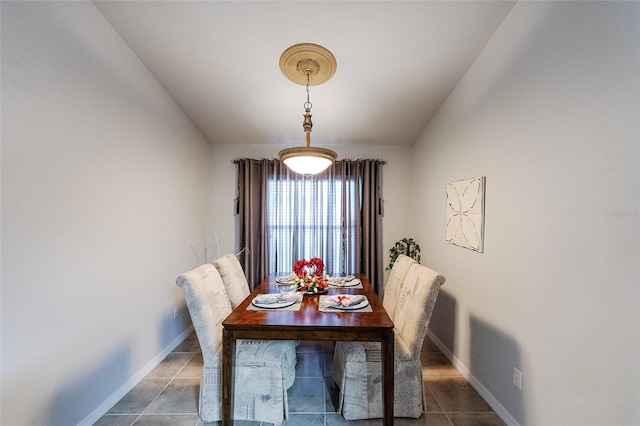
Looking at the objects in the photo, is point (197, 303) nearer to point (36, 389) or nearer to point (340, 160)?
point (36, 389)

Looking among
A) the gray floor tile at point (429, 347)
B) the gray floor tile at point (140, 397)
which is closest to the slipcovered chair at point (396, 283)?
the gray floor tile at point (429, 347)

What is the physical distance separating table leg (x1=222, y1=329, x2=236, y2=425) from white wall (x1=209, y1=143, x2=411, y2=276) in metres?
2.52

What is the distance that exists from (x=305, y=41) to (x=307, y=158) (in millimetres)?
822

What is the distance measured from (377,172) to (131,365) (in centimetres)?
345

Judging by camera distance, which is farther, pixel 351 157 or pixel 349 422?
pixel 351 157

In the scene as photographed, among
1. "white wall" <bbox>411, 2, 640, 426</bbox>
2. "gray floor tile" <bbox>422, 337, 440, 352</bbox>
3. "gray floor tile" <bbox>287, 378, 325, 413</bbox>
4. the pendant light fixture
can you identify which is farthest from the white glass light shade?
"gray floor tile" <bbox>422, 337, 440, 352</bbox>

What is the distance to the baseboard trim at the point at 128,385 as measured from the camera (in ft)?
5.56

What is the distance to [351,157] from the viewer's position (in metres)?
3.97

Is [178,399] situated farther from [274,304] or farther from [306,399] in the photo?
[274,304]

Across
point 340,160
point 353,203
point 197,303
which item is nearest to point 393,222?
point 353,203

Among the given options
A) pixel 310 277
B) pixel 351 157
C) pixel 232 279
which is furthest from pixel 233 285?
pixel 351 157

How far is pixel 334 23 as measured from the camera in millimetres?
1749

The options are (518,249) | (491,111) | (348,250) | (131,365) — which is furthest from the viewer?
(348,250)

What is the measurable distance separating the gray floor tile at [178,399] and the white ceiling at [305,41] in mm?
2565
